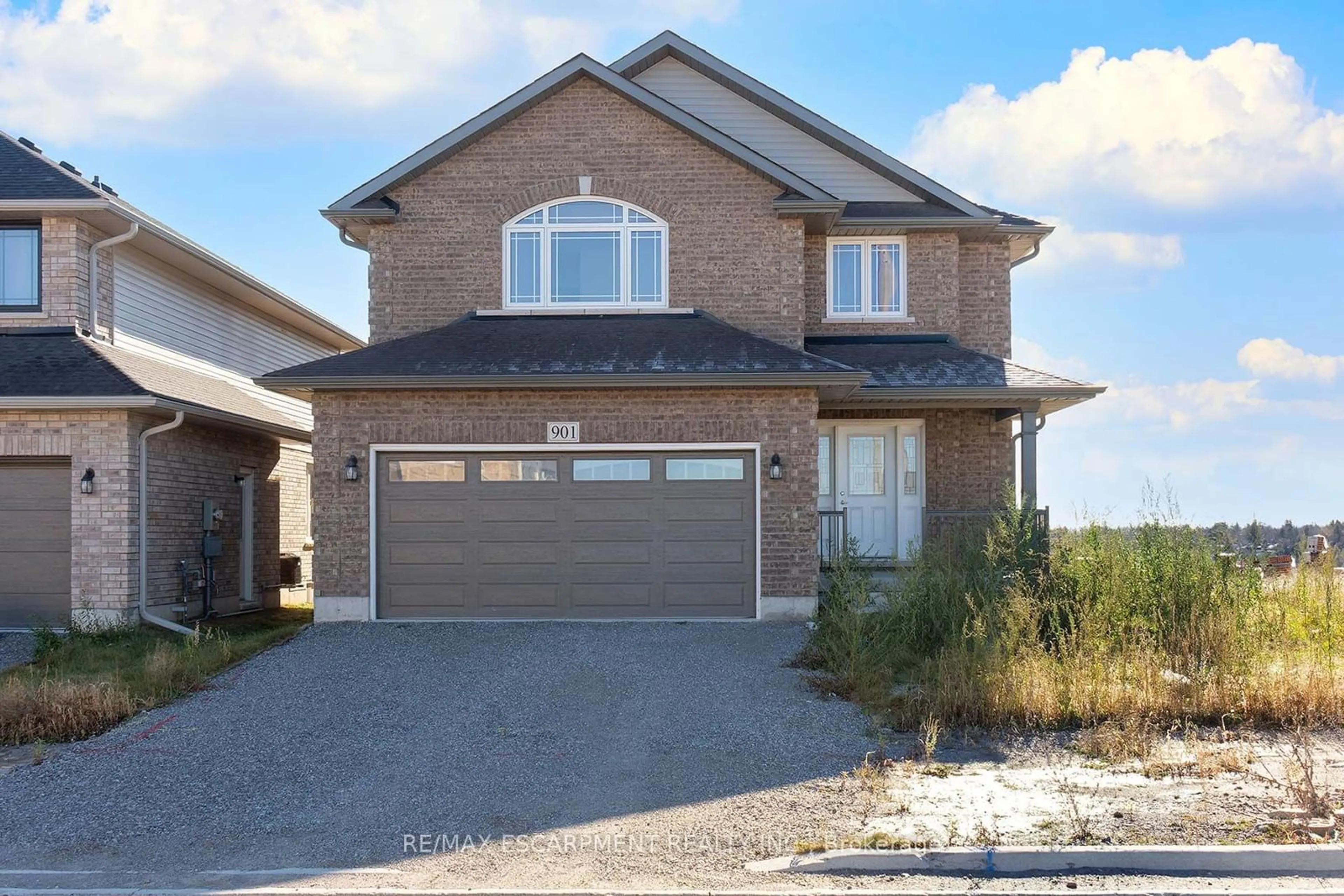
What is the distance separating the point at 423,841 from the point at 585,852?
1.06m

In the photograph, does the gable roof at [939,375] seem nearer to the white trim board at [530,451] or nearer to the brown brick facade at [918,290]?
the brown brick facade at [918,290]

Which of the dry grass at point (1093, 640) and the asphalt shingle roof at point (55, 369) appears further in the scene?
the asphalt shingle roof at point (55, 369)

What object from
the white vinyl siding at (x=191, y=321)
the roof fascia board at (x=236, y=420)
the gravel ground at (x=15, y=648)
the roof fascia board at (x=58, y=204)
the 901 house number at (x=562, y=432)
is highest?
the roof fascia board at (x=58, y=204)

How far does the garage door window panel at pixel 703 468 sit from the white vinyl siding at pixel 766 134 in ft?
19.8

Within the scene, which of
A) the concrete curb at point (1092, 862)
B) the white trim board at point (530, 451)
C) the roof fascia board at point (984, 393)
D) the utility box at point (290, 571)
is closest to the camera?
the concrete curb at point (1092, 862)

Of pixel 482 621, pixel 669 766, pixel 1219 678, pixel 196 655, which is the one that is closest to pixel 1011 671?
pixel 1219 678

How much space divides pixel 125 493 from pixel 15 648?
7.55 feet

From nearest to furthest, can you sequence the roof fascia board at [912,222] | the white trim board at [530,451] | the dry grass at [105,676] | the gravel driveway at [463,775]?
1. the gravel driveway at [463,775]
2. the dry grass at [105,676]
3. the white trim board at [530,451]
4. the roof fascia board at [912,222]

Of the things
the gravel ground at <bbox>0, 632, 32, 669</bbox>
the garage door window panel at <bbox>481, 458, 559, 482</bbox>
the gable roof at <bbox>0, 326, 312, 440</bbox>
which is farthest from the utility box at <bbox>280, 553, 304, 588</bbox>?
the garage door window panel at <bbox>481, 458, 559, 482</bbox>

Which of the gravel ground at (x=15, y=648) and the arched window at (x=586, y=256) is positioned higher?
the arched window at (x=586, y=256)

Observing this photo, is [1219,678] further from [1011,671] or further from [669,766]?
[669,766]

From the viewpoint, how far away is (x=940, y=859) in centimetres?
657

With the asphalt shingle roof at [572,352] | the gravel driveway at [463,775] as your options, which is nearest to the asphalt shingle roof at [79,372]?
the asphalt shingle roof at [572,352]

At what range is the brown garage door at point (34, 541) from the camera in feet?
50.1
